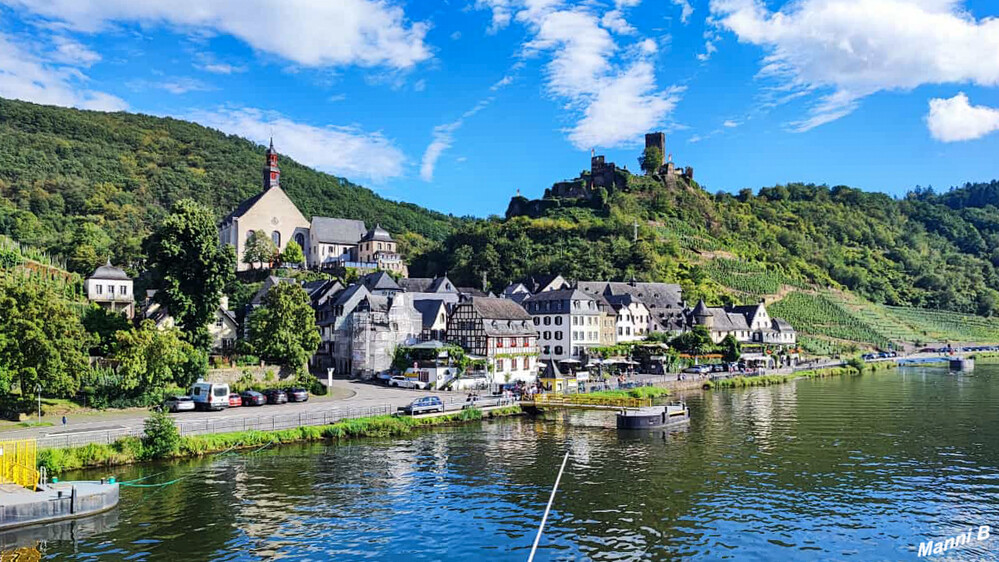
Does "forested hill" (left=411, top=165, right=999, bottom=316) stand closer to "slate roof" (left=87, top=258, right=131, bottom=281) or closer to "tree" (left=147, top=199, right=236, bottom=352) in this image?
"slate roof" (left=87, top=258, right=131, bottom=281)

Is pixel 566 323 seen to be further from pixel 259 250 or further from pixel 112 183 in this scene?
pixel 112 183

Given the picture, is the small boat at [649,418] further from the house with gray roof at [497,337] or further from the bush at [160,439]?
the bush at [160,439]

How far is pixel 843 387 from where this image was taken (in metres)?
75.7

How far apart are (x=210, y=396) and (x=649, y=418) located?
28721 mm

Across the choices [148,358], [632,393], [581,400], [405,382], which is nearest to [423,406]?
[405,382]

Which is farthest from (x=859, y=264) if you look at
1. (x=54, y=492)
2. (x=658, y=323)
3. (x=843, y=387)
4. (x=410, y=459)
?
(x=54, y=492)

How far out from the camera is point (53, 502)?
2603 centimetres

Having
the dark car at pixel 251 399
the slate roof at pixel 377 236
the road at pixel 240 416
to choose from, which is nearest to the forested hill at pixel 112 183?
the slate roof at pixel 377 236

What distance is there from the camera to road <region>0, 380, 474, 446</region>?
34.8 metres

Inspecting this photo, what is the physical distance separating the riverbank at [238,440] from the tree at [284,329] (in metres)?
14.0

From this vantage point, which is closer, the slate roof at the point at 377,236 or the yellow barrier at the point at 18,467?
the yellow barrier at the point at 18,467

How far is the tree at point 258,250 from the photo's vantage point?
104 metres

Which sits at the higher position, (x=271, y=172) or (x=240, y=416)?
(x=271, y=172)

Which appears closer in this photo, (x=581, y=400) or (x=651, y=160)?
(x=581, y=400)
